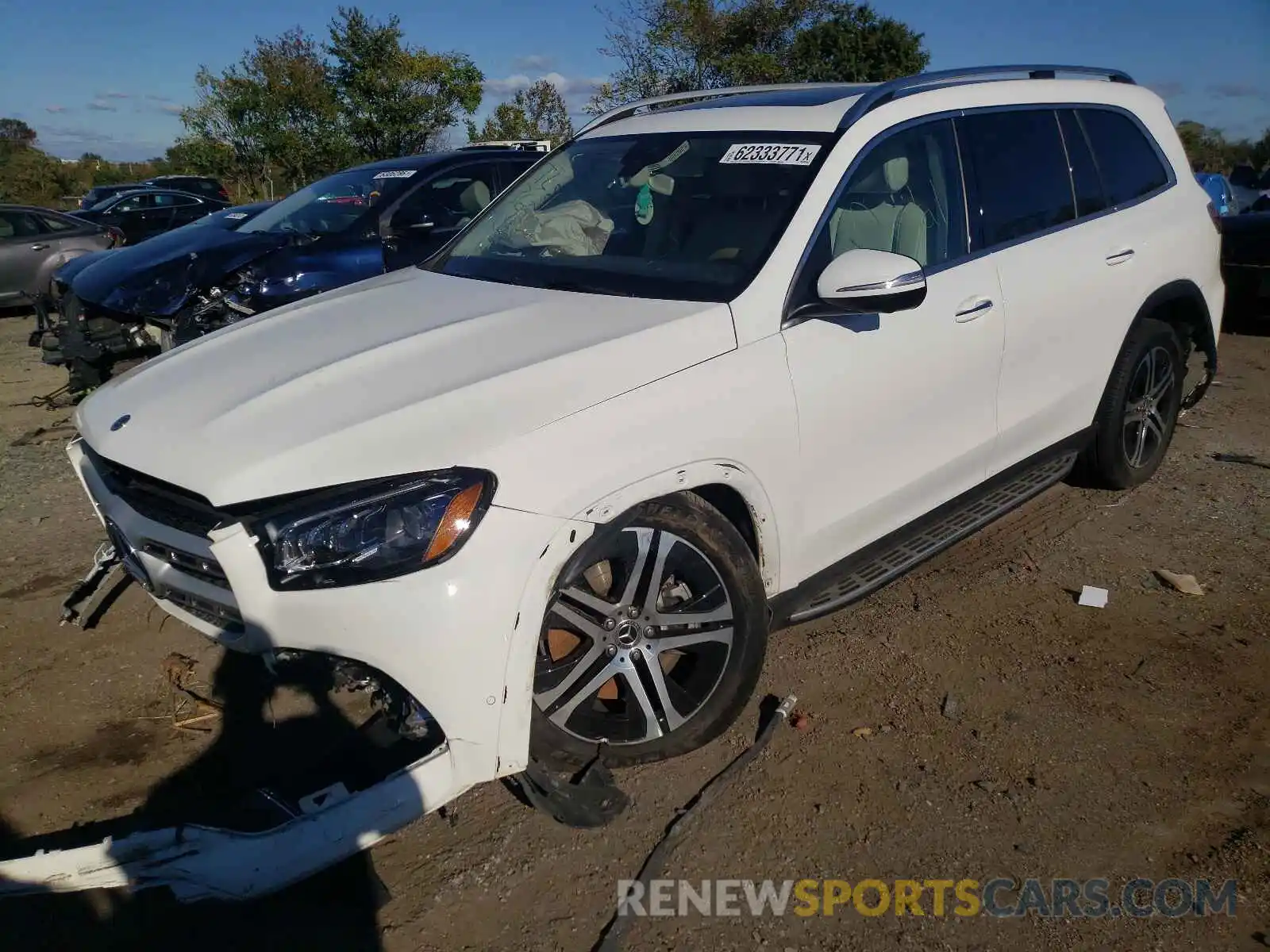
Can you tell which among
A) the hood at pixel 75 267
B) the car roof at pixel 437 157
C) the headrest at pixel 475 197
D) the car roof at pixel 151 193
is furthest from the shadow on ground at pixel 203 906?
the car roof at pixel 151 193

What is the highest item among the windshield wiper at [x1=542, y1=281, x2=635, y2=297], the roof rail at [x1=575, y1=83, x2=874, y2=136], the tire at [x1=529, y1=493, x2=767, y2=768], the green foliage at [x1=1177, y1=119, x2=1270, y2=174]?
the roof rail at [x1=575, y1=83, x2=874, y2=136]

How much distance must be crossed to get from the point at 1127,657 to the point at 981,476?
849 millimetres

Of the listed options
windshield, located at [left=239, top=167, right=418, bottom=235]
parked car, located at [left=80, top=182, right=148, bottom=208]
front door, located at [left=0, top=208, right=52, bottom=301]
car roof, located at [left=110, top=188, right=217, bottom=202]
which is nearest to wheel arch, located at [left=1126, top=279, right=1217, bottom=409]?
windshield, located at [left=239, top=167, right=418, bottom=235]

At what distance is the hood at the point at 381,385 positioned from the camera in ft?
7.61

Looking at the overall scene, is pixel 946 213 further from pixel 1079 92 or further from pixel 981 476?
pixel 1079 92

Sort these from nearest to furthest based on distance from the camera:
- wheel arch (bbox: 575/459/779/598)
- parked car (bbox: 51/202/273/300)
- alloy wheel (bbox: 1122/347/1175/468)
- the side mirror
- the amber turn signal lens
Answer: the amber turn signal lens, wheel arch (bbox: 575/459/779/598), the side mirror, alloy wheel (bbox: 1122/347/1175/468), parked car (bbox: 51/202/273/300)

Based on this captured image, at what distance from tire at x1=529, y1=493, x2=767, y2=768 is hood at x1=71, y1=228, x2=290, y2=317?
4.65 meters

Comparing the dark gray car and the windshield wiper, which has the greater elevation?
the windshield wiper

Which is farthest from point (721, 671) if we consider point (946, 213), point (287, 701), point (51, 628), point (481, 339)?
point (51, 628)

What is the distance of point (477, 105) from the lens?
2952 centimetres

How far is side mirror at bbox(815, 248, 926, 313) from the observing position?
2840mm

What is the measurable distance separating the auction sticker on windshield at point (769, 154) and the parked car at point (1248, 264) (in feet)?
22.0

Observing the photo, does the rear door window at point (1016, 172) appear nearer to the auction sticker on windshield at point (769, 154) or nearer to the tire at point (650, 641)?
the auction sticker on windshield at point (769, 154)

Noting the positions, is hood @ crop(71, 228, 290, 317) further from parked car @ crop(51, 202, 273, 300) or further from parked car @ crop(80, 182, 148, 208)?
parked car @ crop(80, 182, 148, 208)
